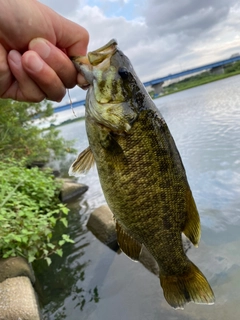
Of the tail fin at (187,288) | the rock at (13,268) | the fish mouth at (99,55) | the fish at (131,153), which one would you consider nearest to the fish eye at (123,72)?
the fish at (131,153)

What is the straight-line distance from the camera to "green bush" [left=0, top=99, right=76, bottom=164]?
33.8ft

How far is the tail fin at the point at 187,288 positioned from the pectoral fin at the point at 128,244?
0.35 m

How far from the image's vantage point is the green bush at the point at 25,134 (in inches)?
406

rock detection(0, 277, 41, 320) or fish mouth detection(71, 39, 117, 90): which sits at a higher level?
fish mouth detection(71, 39, 117, 90)

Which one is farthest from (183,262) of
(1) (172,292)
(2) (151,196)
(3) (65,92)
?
(3) (65,92)

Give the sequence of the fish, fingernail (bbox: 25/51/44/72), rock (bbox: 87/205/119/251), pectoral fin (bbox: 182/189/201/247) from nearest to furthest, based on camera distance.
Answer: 1. fingernail (bbox: 25/51/44/72)
2. the fish
3. pectoral fin (bbox: 182/189/201/247)
4. rock (bbox: 87/205/119/251)

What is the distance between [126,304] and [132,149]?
3.26 meters

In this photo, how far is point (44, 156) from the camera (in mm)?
14109

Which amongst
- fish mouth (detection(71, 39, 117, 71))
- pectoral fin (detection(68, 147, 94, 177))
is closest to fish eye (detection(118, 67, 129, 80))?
fish mouth (detection(71, 39, 117, 71))

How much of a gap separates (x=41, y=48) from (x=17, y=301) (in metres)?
3.15

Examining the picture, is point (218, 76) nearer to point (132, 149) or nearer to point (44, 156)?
point (44, 156)

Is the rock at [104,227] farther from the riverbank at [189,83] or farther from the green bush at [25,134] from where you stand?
the riverbank at [189,83]

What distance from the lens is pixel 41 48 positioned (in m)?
1.89

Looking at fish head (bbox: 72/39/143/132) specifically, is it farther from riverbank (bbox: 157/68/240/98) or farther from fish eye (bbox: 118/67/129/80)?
riverbank (bbox: 157/68/240/98)
